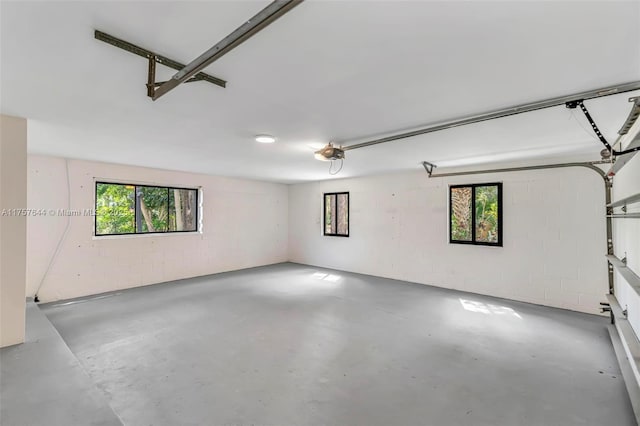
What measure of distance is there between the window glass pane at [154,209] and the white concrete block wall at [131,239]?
1.59 ft

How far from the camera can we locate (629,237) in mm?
2844

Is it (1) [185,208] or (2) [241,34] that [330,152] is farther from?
(1) [185,208]

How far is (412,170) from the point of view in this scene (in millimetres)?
A: 5664

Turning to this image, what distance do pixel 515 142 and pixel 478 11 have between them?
2798mm

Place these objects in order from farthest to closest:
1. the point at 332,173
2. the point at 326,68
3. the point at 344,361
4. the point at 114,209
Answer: the point at 332,173
the point at 114,209
the point at 344,361
the point at 326,68

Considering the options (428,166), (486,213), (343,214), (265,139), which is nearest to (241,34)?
(265,139)

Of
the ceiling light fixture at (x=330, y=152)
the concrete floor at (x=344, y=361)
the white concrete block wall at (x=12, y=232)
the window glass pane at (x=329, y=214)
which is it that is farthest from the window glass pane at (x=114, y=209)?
the window glass pane at (x=329, y=214)

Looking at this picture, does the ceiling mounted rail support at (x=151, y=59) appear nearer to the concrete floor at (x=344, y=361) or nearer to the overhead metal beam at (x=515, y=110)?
the overhead metal beam at (x=515, y=110)

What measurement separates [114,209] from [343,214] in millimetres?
4805

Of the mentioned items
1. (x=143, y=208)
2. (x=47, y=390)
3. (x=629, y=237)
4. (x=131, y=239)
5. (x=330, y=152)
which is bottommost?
(x=47, y=390)

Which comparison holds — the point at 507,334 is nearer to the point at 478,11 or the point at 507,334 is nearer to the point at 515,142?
the point at 515,142

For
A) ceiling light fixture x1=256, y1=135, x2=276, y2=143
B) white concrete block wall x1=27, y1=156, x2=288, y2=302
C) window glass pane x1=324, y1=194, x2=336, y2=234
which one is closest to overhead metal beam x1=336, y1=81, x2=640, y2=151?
ceiling light fixture x1=256, y1=135, x2=276, y2=143

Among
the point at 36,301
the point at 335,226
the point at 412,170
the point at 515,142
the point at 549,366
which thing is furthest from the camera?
the point at 335,226

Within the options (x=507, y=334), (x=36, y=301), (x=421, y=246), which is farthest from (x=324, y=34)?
(x=36, y=301)
